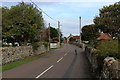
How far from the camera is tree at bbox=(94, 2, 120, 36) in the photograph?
1244 inches

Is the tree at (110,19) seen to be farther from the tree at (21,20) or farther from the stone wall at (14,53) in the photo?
the stone wall at (14,53)

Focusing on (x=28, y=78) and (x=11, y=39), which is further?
(x=11, y=39)

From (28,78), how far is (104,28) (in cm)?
2524

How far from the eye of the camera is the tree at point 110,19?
31.6 meters

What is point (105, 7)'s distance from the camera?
116 feet

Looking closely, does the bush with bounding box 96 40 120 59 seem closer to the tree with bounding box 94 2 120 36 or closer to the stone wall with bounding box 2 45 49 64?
the stone wall with bounding box 2 45 49 64

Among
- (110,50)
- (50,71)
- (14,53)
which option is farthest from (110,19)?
(110,50)

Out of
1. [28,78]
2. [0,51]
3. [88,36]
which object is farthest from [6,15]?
[88,36]

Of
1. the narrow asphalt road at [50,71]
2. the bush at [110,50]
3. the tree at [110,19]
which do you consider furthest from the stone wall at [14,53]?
the tree at [110,19]

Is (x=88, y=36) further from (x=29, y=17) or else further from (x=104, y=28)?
(x=29, y=17)

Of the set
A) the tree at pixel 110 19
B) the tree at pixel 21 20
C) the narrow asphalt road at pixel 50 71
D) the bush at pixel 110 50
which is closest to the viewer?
the bush at pixel 110 50

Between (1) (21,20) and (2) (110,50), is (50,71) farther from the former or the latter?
(1) (21,20)

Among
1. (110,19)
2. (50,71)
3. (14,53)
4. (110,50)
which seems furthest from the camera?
(110,19)

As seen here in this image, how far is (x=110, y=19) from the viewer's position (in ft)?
105
